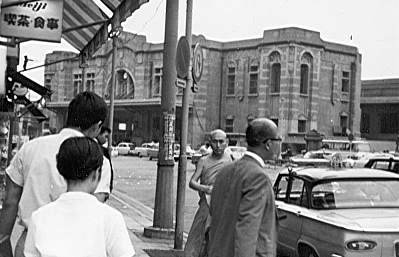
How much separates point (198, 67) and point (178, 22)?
145cm

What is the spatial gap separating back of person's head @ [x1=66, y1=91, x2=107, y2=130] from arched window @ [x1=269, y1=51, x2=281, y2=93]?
54.0 metres

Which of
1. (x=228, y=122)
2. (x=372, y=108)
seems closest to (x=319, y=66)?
(x=228, y=122)

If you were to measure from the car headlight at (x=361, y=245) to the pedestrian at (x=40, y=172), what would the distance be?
3576 millimetres

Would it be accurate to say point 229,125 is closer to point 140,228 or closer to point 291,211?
point 140,228

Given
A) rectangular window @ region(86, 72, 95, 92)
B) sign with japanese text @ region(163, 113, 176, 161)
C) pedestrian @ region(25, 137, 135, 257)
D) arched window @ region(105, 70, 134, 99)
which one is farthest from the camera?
arched window @ region(105, 70, 134, 99)

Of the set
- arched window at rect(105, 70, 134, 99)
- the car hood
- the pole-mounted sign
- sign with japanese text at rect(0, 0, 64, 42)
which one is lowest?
the car hood

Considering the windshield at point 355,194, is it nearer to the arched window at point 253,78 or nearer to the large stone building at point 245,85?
the large stone building at point 245,85

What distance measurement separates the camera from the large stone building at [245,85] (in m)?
56.9

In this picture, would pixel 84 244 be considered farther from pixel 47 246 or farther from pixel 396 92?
pixel 396 92

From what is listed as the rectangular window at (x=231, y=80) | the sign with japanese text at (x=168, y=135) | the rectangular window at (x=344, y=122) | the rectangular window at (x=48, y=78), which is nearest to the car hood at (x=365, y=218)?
the sign with japanese text at (x=168, y=135)

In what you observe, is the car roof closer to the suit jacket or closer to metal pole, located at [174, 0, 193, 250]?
metal pole, located at [174, 0, 193, 250]

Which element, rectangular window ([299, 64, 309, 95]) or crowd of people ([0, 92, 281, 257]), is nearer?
crowd of people ([0, 92, 281, 257])

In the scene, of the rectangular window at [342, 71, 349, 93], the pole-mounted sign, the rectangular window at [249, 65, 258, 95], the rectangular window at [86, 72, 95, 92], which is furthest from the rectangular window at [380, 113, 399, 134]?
the pole-mounted sign

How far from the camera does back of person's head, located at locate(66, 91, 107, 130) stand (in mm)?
3797
